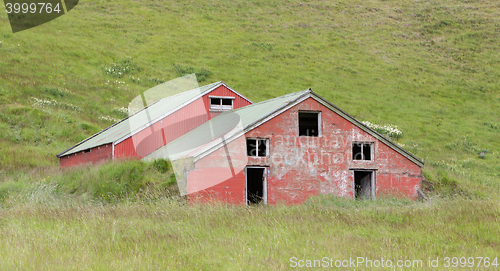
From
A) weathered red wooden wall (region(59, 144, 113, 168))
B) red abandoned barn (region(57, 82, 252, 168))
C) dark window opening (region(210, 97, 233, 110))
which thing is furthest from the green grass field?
dark window opening (region(210, 97, 233, 110))

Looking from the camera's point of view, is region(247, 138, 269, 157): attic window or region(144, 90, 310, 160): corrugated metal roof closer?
region(144, 90, 310, 160): corrugated metal roof

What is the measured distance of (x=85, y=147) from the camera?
25.4 metres

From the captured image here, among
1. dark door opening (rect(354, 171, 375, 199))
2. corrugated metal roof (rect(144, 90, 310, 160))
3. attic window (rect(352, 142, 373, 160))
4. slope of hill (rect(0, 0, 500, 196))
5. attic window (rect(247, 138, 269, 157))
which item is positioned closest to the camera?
corrugated metal roof (rect(144, 90, 310, 160))

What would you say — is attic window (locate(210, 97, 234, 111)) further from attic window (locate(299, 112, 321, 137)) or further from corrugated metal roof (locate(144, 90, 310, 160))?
attic window (locate(299, 112, 321, 137))

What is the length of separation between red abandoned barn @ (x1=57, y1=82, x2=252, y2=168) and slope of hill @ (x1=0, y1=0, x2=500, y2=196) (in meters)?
2.58

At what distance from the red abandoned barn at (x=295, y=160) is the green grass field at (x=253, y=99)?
1.11 metres

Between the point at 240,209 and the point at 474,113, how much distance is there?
3834cm

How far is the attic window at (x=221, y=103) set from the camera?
2746cm

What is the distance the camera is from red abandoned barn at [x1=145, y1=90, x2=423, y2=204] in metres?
17.1

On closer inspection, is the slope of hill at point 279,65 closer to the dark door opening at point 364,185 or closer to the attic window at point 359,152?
the attic window at point 359,152

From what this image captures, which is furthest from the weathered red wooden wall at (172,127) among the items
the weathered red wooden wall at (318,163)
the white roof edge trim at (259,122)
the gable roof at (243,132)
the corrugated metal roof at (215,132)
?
the weathered red wooden wall at (318,163)

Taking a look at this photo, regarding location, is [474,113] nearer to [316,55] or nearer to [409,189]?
[316,55]

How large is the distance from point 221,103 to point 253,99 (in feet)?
40.8

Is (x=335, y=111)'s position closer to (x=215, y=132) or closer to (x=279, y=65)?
(x=215, y=132)
